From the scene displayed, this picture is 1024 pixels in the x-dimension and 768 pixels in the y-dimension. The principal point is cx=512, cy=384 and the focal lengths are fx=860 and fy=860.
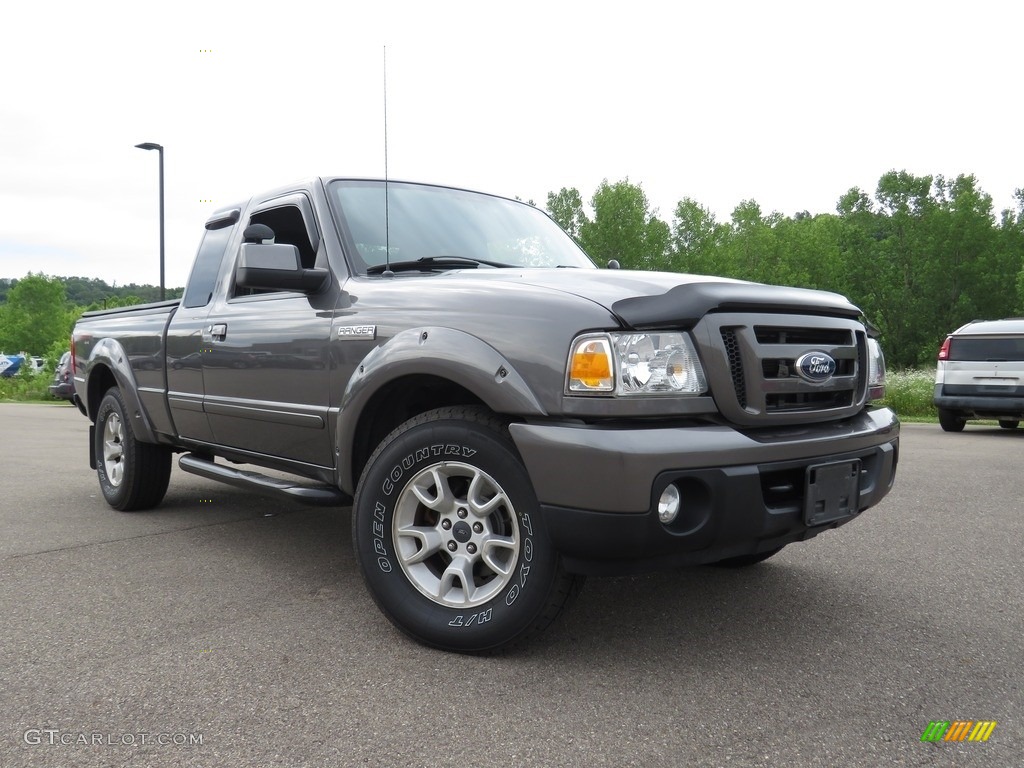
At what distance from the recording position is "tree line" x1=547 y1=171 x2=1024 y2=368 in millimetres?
42969

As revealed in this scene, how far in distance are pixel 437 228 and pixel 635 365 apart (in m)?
1.66

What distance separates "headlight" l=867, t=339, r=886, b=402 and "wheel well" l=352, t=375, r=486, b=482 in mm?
1603

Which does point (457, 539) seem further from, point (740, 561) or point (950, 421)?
point (950, 421)

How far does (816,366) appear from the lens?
2.98 metres

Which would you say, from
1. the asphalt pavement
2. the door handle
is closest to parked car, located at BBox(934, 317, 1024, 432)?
the asphalt pavement

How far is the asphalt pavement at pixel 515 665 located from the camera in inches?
89.4

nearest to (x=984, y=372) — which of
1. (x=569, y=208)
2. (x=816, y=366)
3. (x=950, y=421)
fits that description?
(x=950, y=421)

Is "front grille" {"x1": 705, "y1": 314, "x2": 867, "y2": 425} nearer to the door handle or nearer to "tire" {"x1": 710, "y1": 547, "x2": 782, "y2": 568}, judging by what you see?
"tire" {"x1": 710, "y1": 547, "x2": 782, "y2": 568}

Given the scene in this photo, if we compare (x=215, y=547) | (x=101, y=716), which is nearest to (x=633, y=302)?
(x=101, y=716)

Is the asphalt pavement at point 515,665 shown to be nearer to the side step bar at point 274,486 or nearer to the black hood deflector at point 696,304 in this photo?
the side step bar at point 274,486

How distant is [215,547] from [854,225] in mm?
50812

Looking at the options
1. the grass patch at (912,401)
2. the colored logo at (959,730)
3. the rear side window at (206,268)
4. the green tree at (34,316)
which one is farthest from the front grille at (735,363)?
the green tree at (34,316)

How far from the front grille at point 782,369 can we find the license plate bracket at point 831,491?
193 millimetres

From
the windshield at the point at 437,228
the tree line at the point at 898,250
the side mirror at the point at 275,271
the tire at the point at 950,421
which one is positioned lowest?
the tire at the point at 950,421
